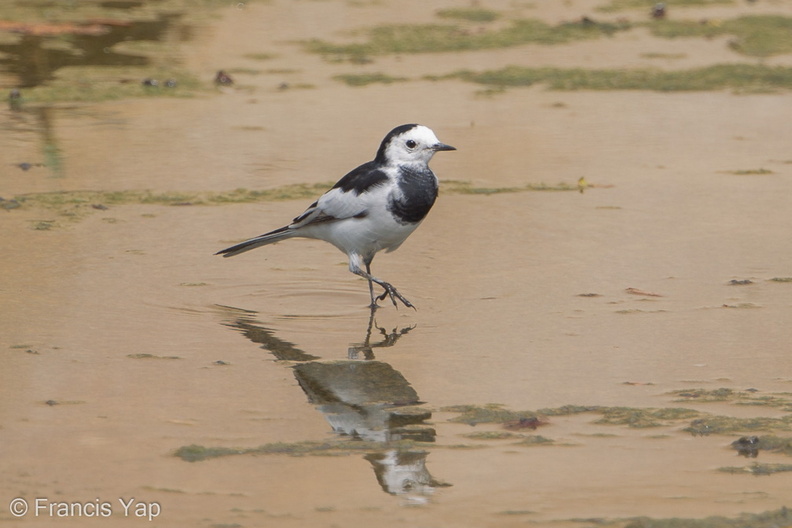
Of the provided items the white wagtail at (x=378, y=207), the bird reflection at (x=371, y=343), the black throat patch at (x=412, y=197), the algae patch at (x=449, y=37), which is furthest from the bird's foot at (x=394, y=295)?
the algae patch at (x=449, y=37)

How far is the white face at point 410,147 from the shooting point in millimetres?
6090

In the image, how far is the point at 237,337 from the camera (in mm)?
5238

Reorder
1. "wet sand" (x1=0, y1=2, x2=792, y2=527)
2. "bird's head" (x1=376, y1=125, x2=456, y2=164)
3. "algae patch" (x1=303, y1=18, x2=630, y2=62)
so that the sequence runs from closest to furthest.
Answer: "wet sand" (x1=0, y1=2, x2=792, y2=527) < "bird's head" (x1=376, y1=125, x2=456, y2=164) < "algae patch" (x1=303, y1=18, x2=630, y2=62)

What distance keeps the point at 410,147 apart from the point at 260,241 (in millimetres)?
846

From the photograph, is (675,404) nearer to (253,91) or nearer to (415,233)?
(415,233)

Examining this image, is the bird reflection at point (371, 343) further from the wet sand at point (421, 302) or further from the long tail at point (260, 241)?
the long tail at point (260, 241)

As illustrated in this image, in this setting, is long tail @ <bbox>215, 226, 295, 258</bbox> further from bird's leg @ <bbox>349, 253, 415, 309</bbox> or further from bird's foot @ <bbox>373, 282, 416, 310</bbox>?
bird's foot @ <bbox>373, 282, 416, 310</bbox>

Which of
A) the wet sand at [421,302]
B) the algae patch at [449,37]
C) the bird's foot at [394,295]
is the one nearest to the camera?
the wet sand at [421,302]

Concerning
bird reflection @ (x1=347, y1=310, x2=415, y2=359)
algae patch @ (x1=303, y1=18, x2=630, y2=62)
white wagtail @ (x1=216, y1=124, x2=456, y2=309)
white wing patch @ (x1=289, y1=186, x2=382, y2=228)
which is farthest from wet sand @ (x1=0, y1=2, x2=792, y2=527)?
algae patch @ (x1=303, y1=18, x2=630, y2=62)

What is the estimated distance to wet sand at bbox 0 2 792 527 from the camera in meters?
3.78

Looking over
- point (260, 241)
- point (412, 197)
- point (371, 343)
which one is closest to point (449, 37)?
point (260, 241)

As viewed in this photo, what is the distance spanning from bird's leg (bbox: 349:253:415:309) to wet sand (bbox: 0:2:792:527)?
0.26 ft

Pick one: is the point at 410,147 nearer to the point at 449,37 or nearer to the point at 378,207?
the point at 378,207

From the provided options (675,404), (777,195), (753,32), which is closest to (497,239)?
(777,195)
